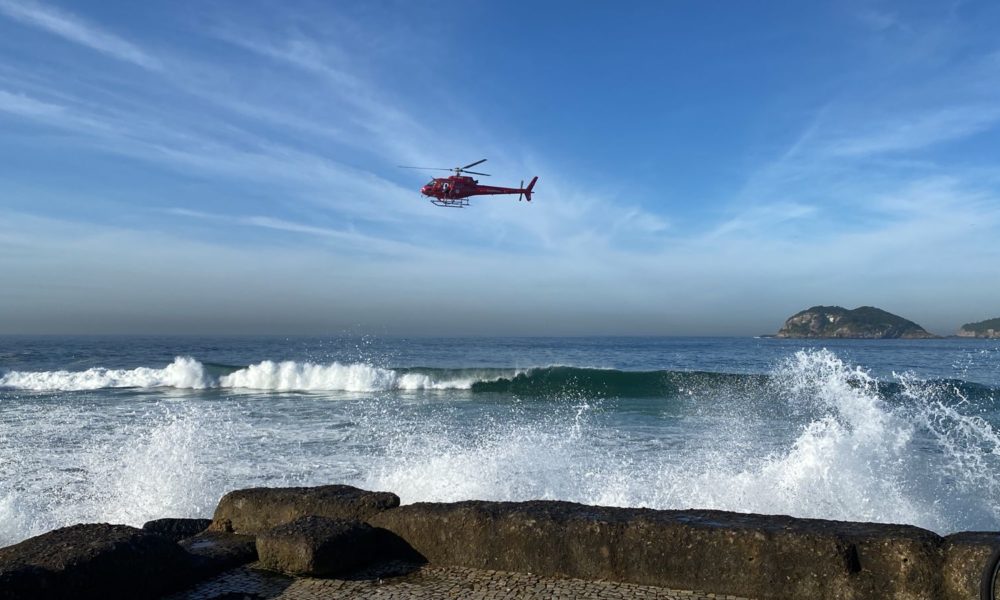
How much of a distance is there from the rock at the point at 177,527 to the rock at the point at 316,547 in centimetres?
139

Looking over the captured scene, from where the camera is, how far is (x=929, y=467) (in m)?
9.11

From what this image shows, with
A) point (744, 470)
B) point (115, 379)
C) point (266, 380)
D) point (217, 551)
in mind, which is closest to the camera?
point (217, 551)

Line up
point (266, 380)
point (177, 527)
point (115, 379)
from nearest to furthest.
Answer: point (177, 527)
point (266, 380)
point (115, 379)

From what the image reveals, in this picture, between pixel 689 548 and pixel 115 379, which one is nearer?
pixel 689 548

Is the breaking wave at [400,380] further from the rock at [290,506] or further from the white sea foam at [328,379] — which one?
the rock at [290,506]

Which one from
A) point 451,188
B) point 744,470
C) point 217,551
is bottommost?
point 744,470

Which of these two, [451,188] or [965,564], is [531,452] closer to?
[965,564]

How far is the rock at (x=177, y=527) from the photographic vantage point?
541cm

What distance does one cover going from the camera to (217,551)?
14.9ft

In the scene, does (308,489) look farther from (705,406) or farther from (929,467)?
(705,406)

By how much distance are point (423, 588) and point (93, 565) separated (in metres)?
1.85

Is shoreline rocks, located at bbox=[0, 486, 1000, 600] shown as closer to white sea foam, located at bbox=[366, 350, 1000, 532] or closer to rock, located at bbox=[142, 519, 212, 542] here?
rock, located at bbox=[142, 519, 212, 542]

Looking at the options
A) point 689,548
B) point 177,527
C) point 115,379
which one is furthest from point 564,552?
point 115,379

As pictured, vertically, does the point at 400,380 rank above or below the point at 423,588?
below
